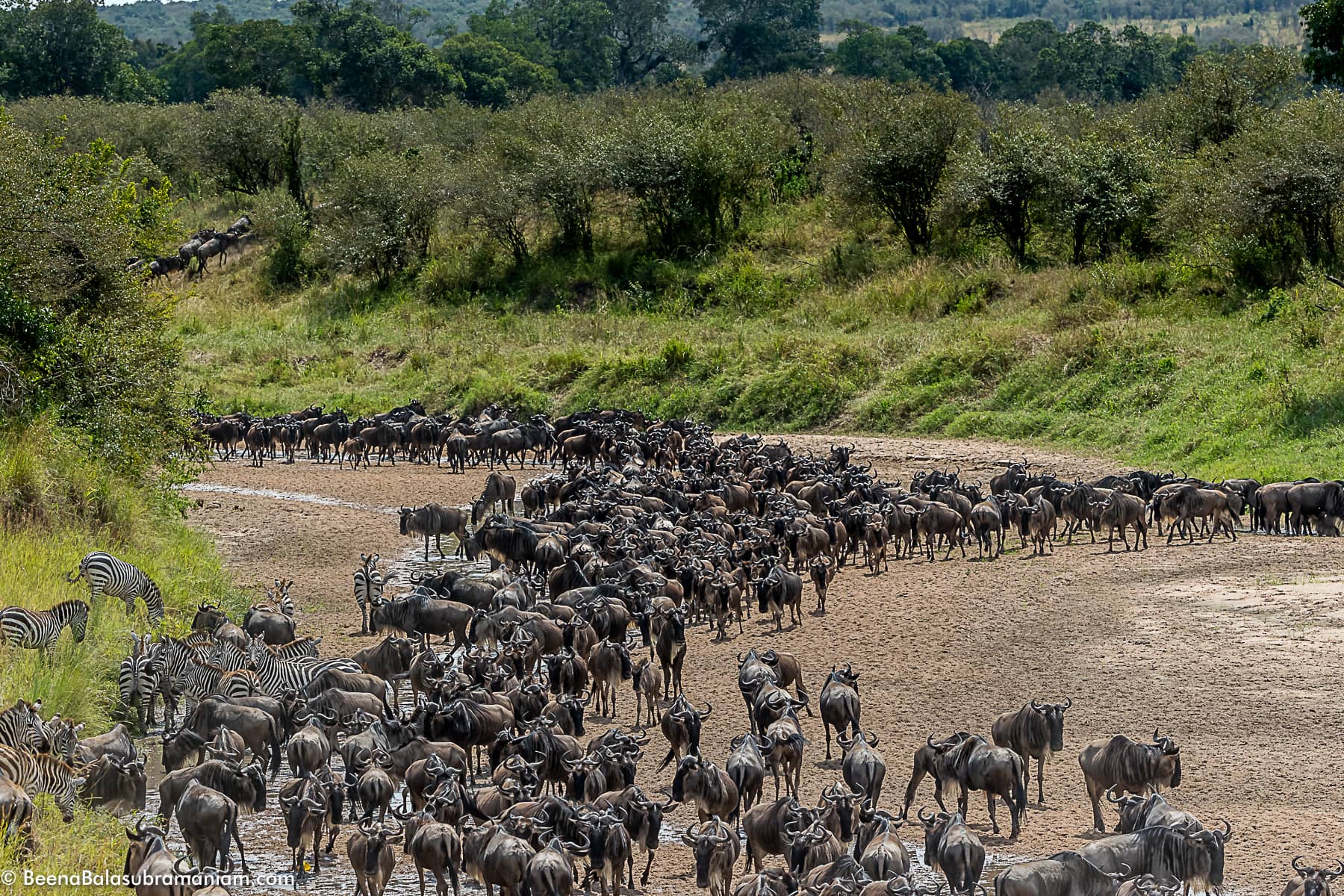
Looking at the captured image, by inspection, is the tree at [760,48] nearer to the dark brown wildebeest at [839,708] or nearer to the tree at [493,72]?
the tree at [493,72]

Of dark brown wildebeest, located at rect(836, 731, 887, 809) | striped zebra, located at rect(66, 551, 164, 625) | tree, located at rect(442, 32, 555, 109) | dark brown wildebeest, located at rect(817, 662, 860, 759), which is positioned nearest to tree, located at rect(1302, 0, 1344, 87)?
dark brown wildebeest, located at rect(817, 662, 860, 759)

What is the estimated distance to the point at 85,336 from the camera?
22.7 m

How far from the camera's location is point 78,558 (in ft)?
62.1

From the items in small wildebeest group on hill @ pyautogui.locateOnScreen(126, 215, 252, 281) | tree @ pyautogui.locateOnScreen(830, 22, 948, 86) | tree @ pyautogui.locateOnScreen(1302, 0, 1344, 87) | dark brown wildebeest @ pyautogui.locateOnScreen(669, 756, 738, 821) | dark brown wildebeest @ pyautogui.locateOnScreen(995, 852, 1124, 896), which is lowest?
dark brown wildebeest @ pyautogui.locateOnScreen(669, 756, 738, 821)

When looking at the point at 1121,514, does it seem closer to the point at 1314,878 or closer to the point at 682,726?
the point at 682,726

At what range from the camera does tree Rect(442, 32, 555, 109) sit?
3816 inches

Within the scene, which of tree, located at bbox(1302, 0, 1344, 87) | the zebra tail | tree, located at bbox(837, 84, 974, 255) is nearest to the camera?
the zebra tail

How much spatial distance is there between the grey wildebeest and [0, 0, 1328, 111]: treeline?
5723cm

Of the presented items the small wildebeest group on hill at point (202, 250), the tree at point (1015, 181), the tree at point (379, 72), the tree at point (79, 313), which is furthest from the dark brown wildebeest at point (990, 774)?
the tree at point (379, 72)

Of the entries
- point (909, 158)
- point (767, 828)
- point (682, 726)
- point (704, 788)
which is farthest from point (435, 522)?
point (909, 158)

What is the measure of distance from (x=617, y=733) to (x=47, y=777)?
14.8 ft

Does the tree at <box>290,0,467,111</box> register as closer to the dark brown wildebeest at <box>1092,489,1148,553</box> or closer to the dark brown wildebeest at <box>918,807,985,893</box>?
the dark brown wildebeest at <box>1092,489,1148,553</box>

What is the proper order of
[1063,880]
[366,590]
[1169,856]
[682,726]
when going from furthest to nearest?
1. [366,590]
2. [682,726]
3. [1169,856]
4. [1063,880]

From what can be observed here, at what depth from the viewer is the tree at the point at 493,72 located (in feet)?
318
